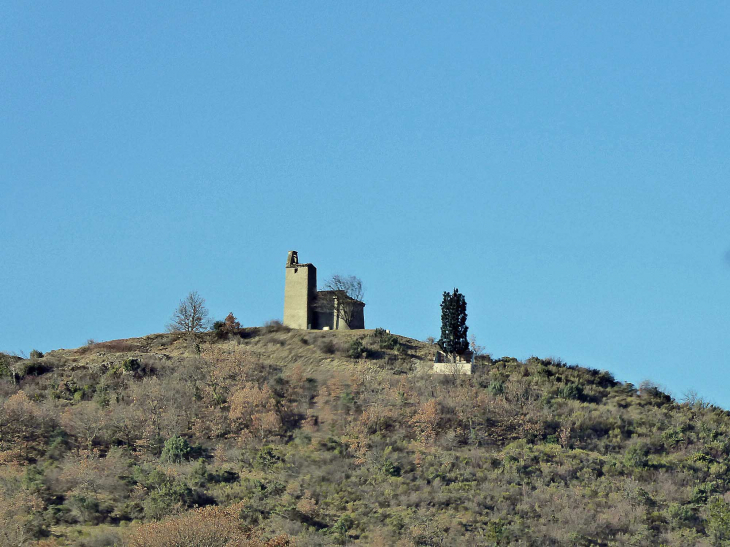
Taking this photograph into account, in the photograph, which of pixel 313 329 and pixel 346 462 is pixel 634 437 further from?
pixel 313 329

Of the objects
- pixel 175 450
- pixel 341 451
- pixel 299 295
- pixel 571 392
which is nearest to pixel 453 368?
pixel 571 392

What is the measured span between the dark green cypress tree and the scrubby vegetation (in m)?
2.37

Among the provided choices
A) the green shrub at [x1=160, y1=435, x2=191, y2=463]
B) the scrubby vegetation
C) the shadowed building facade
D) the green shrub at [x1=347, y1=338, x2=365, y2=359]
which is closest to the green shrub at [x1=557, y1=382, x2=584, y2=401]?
the scrubby vegetation

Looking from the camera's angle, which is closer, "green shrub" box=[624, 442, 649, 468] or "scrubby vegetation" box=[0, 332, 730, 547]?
"scrubby vegetation" box=[0, 332, 730, 547]

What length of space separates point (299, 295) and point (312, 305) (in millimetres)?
1235

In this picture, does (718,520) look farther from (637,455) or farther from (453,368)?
(453,368)

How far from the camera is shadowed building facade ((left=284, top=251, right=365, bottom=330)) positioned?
7725 cm

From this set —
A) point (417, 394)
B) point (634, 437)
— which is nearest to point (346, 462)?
point (417, 394)

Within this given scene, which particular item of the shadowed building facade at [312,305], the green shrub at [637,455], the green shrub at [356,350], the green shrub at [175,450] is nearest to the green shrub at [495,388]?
the green shrub at [637,455]

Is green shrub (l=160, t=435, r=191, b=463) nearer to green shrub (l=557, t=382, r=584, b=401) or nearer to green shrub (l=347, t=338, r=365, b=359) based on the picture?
green shrub (l=347, t=338, r=365, b=359)

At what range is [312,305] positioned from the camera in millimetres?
78000

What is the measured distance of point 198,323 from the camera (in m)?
78.9

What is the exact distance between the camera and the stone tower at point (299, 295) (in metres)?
77.2

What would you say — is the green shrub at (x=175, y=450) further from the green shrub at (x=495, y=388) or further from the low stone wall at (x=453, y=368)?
the green shrub at (x=495, y=388)
